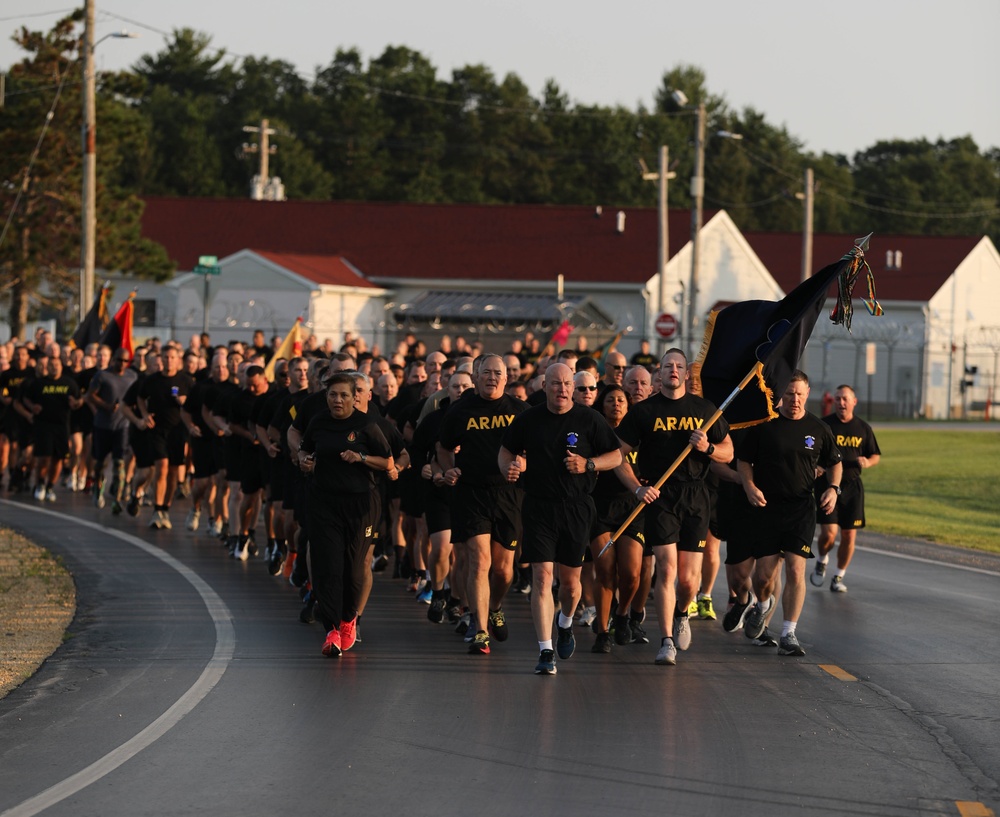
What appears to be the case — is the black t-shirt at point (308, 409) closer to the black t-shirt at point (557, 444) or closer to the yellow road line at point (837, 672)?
the black t-shirt at point (557, 444)

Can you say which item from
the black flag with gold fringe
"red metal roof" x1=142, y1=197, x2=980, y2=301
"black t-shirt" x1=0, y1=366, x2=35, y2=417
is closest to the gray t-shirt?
"black t-shirt" x1=0, y1=366, x2=35, y2=417

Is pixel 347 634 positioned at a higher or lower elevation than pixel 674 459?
lower

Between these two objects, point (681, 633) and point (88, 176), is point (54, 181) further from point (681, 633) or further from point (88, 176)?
point (681, 633)

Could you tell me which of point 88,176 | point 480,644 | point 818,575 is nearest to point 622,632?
point 480,644

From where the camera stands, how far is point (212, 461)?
19703 millimetres

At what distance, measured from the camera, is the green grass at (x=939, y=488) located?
77.5 ft

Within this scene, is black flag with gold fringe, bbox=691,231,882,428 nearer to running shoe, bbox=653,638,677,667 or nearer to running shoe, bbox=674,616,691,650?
running shoe, bbox=674,616,691,650

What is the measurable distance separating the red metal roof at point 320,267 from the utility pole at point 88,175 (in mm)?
16608

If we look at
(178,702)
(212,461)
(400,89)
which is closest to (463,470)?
(178,702)

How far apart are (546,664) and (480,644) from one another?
0.93 metres

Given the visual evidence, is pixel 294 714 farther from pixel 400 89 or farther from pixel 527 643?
pixel 400 89

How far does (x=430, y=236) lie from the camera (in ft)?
197

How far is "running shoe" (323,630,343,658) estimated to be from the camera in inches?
469

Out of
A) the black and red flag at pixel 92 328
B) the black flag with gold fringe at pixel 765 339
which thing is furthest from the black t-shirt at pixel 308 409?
the black and red flag at pixel 92 328
